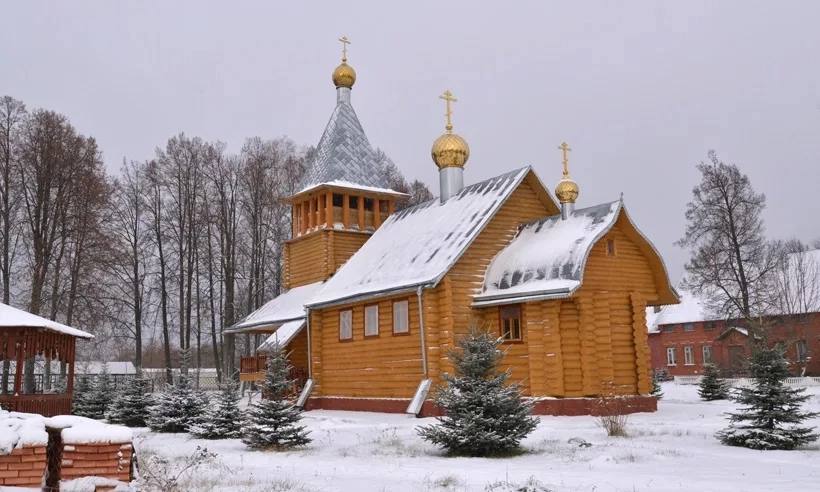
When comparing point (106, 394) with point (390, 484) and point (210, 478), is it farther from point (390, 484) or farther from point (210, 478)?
point (390, 484)

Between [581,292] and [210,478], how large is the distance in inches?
427

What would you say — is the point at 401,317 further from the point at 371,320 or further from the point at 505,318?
the point at 505,318

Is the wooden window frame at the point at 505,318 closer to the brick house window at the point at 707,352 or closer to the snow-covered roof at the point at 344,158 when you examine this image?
the snow-covered roof at the point at 344,158

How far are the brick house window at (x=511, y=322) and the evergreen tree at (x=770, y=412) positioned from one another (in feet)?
23.0

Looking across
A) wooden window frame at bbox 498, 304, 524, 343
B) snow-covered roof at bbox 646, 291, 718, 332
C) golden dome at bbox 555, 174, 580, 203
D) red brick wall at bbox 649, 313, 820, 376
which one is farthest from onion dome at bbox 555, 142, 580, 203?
snow-covered roof at bbox 646, 291, 718, 332

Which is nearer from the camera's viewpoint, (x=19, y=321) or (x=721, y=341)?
(x=19, y=321)

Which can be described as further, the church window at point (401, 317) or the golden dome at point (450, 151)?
the golden dome at point (450, 151)

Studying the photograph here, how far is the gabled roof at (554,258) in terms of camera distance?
59.4 ft

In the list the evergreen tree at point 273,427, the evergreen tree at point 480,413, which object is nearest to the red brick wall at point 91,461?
the evergreen tree at point 480,413

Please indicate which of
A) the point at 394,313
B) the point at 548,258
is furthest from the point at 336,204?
the point at 548,258

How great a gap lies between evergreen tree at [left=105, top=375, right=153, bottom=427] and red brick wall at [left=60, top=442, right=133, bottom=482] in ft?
44.8

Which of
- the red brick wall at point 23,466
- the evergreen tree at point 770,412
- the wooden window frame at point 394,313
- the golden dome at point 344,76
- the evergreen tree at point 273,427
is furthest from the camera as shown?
the golden dome at point 344,76

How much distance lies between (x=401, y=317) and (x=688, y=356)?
35.5 meters

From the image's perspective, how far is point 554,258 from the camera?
61.6 feet
